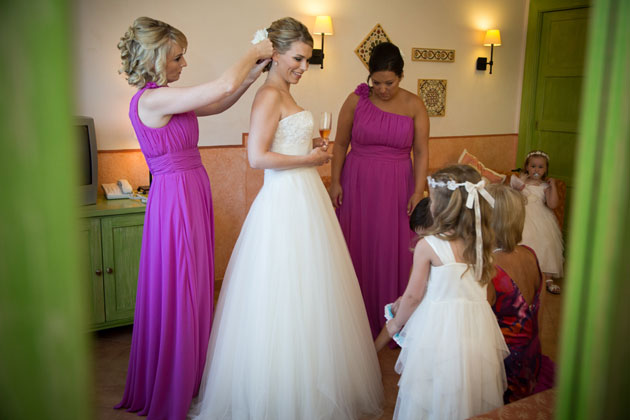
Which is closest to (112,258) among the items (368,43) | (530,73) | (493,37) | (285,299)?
(285,299)

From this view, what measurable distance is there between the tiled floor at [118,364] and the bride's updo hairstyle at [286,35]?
1698mm

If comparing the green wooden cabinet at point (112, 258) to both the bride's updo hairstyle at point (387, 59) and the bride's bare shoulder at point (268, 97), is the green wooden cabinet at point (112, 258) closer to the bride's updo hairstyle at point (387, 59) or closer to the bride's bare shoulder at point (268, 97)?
the bride's bare shoulder at point (268, 97)

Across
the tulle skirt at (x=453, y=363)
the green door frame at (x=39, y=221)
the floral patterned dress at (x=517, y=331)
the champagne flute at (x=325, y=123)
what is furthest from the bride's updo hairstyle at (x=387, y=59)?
the green door frame at (x=39, y=221)

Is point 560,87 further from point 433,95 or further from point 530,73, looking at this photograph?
point 433,95

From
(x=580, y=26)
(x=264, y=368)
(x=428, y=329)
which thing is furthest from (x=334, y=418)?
(x=580, y=26)

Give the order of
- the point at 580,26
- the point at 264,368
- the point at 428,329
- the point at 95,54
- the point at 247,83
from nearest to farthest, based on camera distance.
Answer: the point at 428,329
the point at 264,368
the point at 247,83
the point at 95,54
the point at 580,26

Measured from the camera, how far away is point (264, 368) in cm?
242

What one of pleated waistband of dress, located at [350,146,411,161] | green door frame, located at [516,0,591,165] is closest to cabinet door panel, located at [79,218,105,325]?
pleated waistband of dress, located at [350,146,411,161]

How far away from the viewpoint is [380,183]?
343 cm

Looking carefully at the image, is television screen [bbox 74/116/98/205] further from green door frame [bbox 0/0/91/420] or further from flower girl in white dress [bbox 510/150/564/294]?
flower girl in white dress [bbox 510/150/564/294]

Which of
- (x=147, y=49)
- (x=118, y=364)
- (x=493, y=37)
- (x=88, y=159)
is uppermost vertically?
(x=493, y=37)

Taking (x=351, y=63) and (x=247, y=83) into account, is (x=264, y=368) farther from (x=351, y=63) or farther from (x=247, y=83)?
(x=351, y=63)

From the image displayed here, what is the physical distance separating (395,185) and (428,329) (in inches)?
57.4

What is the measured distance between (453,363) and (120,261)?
224cm
